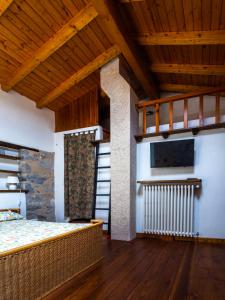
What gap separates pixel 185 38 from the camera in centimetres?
316

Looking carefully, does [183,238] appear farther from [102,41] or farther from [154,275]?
[102,41]

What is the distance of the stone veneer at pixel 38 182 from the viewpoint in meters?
4.48

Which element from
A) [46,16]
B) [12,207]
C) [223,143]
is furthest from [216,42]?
[12,207]

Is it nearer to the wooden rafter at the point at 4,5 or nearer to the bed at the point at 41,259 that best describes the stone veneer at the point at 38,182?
the bed at the point at 41,259

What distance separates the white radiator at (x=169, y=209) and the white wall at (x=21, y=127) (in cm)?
255

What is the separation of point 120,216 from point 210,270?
173 centimetres

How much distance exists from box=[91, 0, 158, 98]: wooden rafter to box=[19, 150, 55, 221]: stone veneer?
9.37 ft

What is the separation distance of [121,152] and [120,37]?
192 centimetres

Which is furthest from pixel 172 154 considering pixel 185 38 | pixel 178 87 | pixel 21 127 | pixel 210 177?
pixel 21 127

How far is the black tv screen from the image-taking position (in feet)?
12.2

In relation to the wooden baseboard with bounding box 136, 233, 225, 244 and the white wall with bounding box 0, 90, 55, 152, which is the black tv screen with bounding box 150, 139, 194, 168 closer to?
the wooden baseboard with bounding box 136, 233, 225, 244

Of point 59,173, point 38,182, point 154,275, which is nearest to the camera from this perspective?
point 154,275

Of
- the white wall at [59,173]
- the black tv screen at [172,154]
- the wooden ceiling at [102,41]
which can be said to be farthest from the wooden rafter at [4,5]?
the black tv screen at [172,154]

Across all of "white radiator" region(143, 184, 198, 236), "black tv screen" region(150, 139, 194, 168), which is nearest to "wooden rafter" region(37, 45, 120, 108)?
"black tv screen" region(150, 139, 194, 168)
